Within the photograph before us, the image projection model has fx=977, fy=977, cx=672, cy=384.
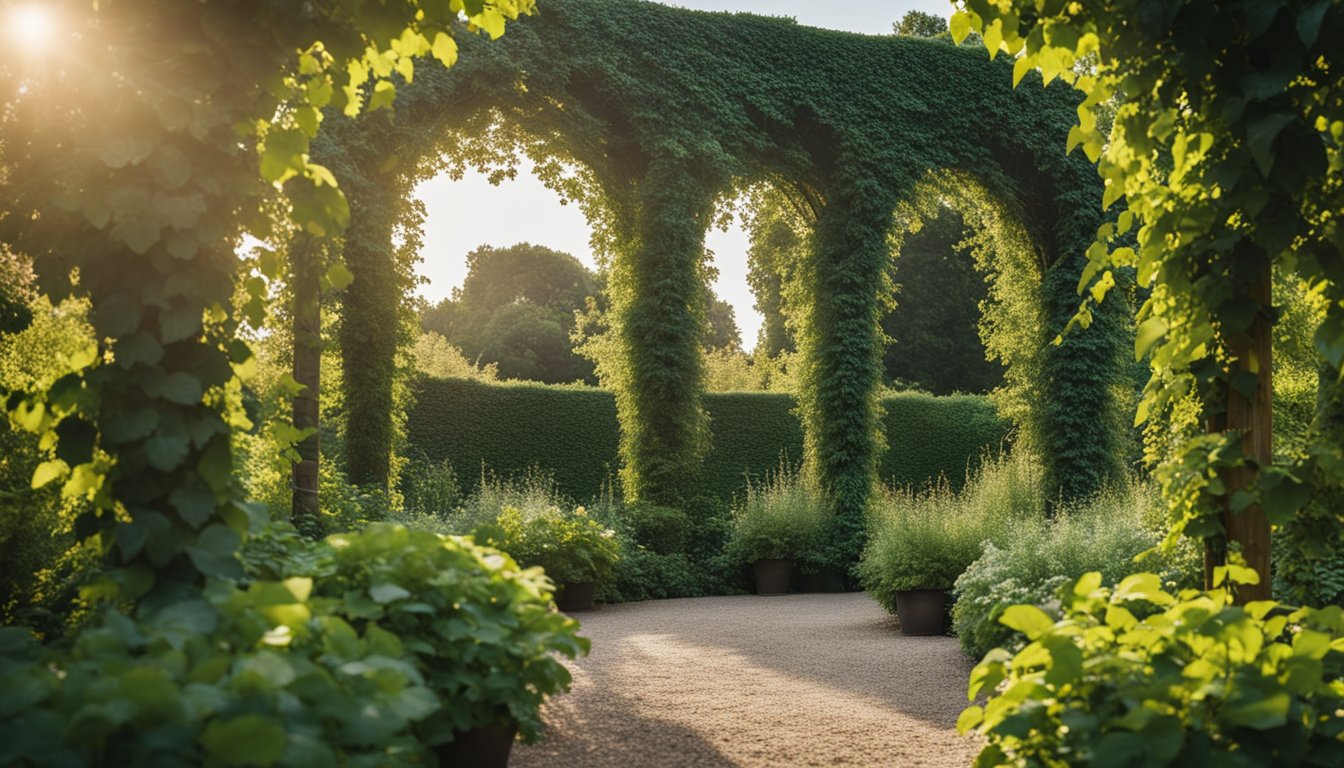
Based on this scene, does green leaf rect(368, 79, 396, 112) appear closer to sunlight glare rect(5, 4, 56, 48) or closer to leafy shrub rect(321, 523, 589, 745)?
sunlight glare rect(5, 4, 56, 48)

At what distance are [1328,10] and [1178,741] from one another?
50.9 inches

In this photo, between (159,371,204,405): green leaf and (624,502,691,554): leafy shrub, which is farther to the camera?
(624,502,691,554): leafy shrub

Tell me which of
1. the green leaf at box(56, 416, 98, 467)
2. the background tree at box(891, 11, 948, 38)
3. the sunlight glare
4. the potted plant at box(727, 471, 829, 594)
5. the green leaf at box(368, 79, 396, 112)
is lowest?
the potted plant at box(727, 471, 829, 594)

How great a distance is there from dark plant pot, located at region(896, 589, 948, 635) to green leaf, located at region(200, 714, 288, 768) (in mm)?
5278

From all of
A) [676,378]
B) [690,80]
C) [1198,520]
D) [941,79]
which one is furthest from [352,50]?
[941,79]

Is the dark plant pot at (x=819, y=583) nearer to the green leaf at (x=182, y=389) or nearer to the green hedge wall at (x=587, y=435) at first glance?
the green hedge wall at (x=587, y=435)

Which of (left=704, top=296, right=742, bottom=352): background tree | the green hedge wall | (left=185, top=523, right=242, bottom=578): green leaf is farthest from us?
(left=704, top=296, right=742, bottom=352): background tree

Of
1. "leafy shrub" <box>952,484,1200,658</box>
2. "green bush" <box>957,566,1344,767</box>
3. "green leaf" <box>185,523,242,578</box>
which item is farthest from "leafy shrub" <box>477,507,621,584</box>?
"green bush" <box>957,566,1344,767</box>

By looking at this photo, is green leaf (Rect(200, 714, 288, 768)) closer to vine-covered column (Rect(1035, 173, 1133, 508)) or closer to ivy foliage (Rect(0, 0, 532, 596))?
ivy foliage (Rect(0, 0, 532, 596))

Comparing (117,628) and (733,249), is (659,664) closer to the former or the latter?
(117,628)

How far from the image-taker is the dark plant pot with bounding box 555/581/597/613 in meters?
7.36

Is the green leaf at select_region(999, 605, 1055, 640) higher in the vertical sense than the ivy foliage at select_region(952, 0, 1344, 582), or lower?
lower

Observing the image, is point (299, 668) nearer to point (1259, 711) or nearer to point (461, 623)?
point (461, 623)

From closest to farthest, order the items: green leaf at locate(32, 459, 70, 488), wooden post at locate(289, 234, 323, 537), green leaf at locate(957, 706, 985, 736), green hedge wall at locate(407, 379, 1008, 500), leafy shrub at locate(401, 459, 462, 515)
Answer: green leaf at locate(957, 706, 985, 736) < green leaf at locate(32, 459, 70, 488) < wooden post at locate(289, 234, 323, 537) < leafy shrub at locate(401, 459, 462, 515) < green hedge wall at locate(407, 379, 1008, 500)
